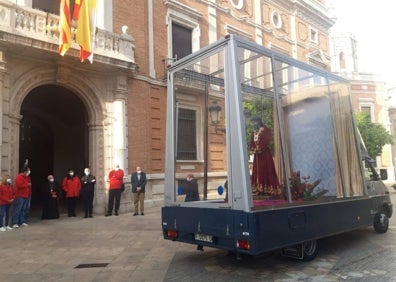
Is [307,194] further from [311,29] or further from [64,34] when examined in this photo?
[311,29]

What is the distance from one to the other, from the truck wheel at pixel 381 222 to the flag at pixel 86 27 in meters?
Answer: 9.28

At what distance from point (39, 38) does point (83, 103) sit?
3177mm

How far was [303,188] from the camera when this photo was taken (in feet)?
21.9

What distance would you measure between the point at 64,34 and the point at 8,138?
11.6 feet

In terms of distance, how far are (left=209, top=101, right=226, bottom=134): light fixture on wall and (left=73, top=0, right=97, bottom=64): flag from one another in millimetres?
6872

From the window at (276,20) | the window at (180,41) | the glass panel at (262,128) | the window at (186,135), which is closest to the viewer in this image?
the glass panel at (262,128)

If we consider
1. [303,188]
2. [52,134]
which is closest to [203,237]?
[303,188]

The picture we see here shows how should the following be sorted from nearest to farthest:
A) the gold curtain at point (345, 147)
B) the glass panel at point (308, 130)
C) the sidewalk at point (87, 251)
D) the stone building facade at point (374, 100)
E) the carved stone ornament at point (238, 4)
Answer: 1. the sidewalk at point (87, 251)
2. the glass panel at point (308, 130)
3. the gold curtain at point (345, 147)
4. the carved stone ornament at point (238, 4)
5. the stone building facade at point (374, 100)

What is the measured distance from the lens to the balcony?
11.1 metres

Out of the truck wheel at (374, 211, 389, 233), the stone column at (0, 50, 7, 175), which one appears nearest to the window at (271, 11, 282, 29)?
the stone column at (0, 50, 7, 175)

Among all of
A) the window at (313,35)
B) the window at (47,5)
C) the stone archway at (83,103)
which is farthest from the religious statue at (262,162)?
the window at (313,35)

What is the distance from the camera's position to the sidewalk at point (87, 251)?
19.9 feet

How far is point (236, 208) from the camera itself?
5.47m

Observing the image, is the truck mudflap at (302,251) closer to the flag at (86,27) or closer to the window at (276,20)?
the flag at (86,27)
